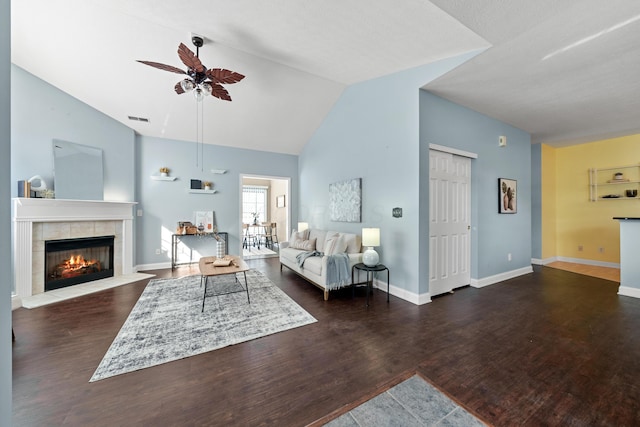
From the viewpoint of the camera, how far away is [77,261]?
4066mm

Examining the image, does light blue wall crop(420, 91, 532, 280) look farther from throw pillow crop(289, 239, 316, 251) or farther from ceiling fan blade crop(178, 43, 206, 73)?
ceiling fan blade crop(178, 43, 206, 73)

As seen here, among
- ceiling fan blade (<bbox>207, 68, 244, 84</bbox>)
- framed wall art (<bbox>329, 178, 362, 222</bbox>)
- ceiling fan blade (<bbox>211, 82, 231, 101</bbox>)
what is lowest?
framed wall art (<bbox>329, 178, 362, 222</bbox>)

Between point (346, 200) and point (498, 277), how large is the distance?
2.94 metres

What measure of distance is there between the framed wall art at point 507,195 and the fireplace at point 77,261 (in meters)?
7.05

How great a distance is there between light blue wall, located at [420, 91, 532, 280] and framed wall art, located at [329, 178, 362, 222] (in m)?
1.25

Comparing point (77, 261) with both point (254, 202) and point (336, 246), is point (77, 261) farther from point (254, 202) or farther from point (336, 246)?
point (254, 202)

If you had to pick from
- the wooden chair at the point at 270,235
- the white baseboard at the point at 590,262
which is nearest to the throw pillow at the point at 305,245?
the wooden chair at the point at 270,235

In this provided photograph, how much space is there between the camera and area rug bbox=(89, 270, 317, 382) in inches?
81.8

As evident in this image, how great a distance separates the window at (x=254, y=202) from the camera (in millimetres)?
9062

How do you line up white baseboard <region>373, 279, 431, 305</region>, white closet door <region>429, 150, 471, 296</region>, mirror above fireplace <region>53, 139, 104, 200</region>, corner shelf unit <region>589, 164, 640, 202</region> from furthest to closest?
corner shelf unit <region>589, 164, 640, 202</region> → mirror above fireplace <region>53, 139, 104, 200</region> → white closet door <region>429, 150, 471, 296</region> → white baseboard <region>373, 279, 431, 305</region>

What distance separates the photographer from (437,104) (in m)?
3.38

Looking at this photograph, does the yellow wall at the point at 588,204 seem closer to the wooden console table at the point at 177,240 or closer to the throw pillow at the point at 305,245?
the throw pillow at the point at 305,245

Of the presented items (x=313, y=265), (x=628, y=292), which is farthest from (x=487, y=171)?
(x=313, y=265)

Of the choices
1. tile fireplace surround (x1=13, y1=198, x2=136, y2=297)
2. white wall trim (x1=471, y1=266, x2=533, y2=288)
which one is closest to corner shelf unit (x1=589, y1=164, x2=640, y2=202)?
white wall trim (x1=471, y1=266, x2=533, y2=288)
